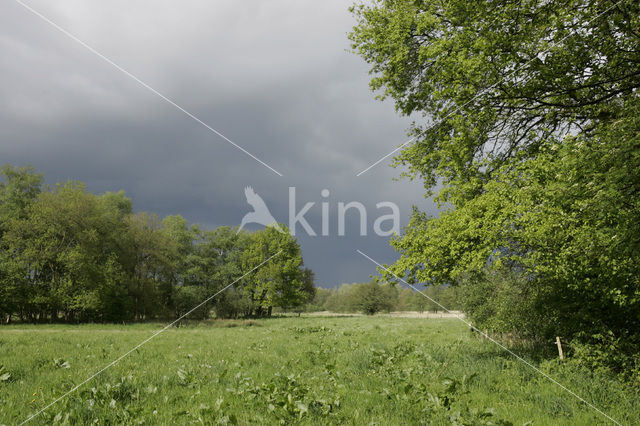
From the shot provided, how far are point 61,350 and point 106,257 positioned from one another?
3182 centimetres

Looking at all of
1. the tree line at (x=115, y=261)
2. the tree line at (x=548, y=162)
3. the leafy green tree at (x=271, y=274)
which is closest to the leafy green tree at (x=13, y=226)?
the tree line at (x=115, y=261)

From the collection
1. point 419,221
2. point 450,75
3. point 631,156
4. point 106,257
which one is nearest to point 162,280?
point 106,257

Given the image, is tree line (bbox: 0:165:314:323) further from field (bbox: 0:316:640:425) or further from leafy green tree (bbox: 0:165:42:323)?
field (bbox: 0:316:640:425)

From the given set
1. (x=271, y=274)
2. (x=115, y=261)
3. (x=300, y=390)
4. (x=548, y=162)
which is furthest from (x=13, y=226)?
(x=548, y=162)

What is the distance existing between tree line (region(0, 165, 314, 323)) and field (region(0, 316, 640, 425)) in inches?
1086

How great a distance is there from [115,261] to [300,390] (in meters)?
40.7

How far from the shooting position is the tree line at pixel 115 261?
109ft

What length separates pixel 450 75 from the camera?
923 cm

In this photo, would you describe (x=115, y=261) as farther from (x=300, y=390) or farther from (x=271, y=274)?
(x=300, y=390)

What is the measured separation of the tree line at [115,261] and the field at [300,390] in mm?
27578

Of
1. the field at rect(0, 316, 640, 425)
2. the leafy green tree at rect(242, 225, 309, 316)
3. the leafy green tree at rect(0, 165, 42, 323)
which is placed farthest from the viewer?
the leafy green tree at rect(242, 225, 309, 316)

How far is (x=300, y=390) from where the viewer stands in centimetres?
668

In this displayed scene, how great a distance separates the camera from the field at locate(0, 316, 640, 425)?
219 inches

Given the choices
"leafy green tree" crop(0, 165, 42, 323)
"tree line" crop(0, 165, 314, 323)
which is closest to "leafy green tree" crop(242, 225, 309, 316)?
"tree line" crop(0, 165, 314, 323)
